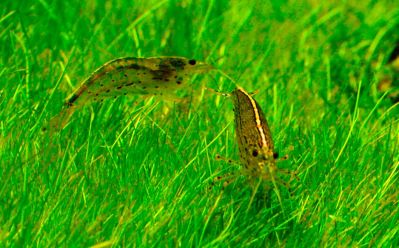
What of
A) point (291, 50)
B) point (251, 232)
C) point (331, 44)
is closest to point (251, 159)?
point (251, 232)

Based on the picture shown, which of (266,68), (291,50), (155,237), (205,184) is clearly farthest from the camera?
(291,50)

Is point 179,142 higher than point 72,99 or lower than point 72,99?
lower

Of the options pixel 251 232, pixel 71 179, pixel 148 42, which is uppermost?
pixel 148 42

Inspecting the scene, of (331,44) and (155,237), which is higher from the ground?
(331,44)

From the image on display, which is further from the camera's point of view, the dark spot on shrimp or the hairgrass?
the dark spot on shrimp

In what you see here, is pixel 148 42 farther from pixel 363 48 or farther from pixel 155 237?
pixel 155 237

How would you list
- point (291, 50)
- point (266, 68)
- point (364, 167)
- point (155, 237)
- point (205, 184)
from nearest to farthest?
1. point (155, 237)
2. point (205, 184)
3. point (364, 167)
4. point (266, 68)
5. point (291, 50)

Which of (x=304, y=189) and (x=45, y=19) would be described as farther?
(x=45, y=19)

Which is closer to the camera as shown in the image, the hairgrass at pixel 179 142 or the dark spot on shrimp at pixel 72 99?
the hairgrass at pixel 179 142
